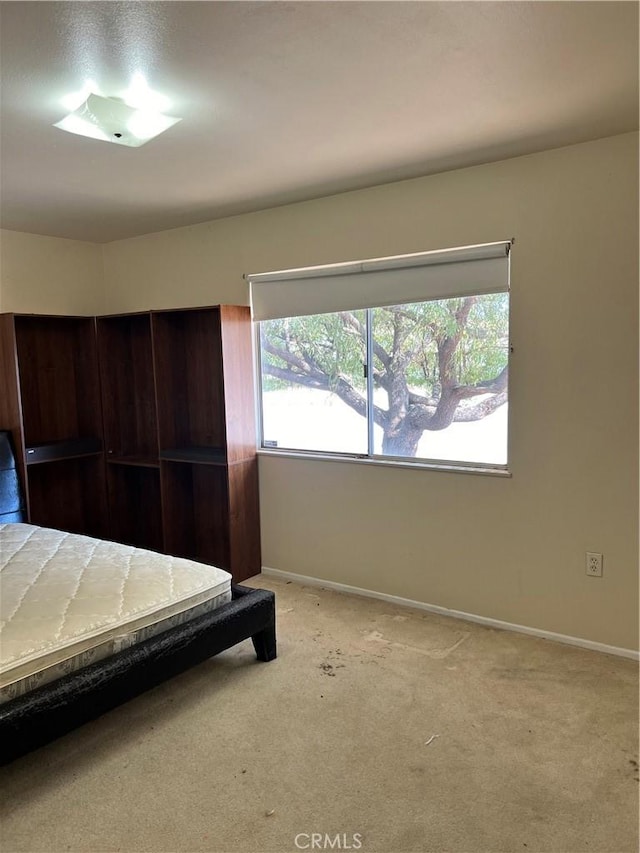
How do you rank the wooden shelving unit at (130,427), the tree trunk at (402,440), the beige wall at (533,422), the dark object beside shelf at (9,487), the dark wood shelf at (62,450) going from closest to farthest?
the beige wall at (533,422), the tree trunk at (402,440), the dark object beside shelf at (9,487), the dark wood shelf at (62,450), the wooden shelving unit at (130,427)

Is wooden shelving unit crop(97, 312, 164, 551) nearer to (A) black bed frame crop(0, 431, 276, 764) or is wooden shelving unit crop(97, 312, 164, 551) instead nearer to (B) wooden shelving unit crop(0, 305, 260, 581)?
(B) wooden shelving unit crop(0, 305, 260, 581)

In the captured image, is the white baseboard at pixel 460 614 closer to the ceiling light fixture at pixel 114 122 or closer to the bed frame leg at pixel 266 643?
the bed frame leg at pixel 266 643

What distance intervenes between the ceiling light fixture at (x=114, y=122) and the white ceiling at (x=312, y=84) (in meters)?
0.06

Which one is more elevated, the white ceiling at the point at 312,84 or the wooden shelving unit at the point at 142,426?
the white ceiling at the point at 312,84

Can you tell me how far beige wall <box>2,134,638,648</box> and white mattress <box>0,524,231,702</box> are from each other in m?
1.15

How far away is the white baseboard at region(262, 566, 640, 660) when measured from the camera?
2.79m

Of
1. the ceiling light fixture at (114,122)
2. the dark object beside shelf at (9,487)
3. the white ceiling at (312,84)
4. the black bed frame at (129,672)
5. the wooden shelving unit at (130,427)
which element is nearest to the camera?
Answer: the white ceiling at (312,84)

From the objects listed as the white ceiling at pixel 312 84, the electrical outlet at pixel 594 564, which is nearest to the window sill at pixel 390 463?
the electrical outlet at pixel 594 564

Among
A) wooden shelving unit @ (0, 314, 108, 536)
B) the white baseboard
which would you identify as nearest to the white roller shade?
wooden shelving unit @ (0, 314, 108, 536)

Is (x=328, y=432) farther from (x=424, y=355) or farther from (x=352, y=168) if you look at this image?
(x=352, y=168)

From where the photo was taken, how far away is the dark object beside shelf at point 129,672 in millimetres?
1863

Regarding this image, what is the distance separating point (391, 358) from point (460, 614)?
1473 mm

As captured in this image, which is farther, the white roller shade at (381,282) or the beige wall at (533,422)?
the white roller shade at (381,282)

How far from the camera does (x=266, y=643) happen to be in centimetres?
275
